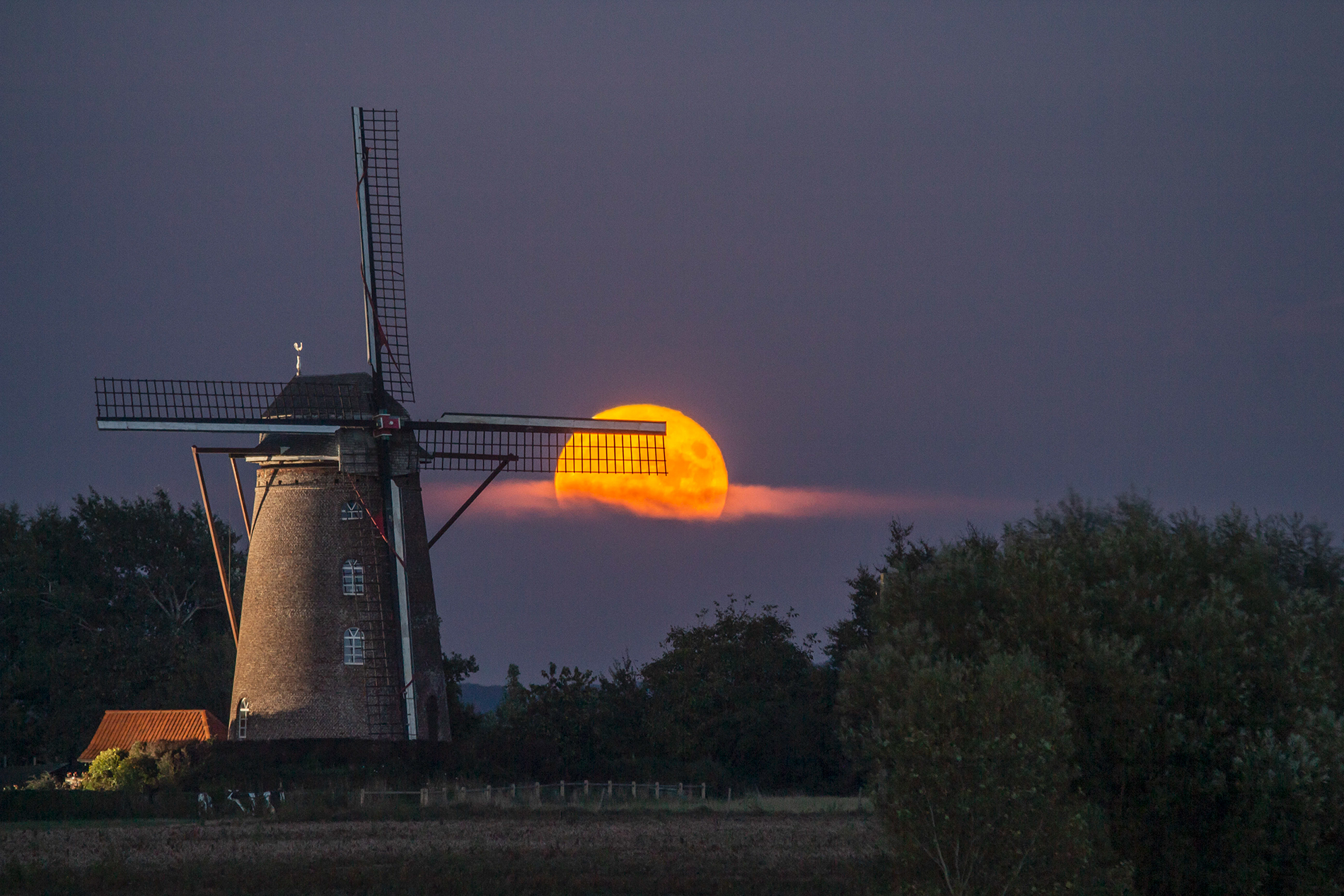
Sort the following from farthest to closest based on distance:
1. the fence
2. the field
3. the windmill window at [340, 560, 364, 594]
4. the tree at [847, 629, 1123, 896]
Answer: the windmill window at [340, 560, 364, 594]
the fence
the field
the tree at [847, 629, 1123, 896]

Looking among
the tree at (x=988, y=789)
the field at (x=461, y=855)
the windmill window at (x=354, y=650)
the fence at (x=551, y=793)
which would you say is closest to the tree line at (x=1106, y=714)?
the tree at (x=988, y=789)

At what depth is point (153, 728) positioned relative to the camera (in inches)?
1785

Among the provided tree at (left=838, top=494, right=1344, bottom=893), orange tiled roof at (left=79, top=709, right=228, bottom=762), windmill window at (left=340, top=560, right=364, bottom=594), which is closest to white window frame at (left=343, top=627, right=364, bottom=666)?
windmill window at (left=340, top=560, right=364, bottom=594)

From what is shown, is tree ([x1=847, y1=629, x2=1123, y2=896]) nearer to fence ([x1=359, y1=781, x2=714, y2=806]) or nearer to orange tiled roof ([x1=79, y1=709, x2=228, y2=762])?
fence ([x1=359, y1=781, x2=714, y2=806])

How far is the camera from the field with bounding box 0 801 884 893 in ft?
77.7

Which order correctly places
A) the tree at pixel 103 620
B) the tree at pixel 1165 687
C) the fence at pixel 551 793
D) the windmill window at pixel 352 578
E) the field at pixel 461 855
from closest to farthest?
1. the tree at pixel 1165 687
2. the field at pixel 461 855
3. the fence at pixel 551 793
4. the windmill window at pixel 352 578
5. the tree at pixel 103 620

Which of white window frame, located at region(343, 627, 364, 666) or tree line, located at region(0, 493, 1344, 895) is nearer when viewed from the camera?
tree line, located at region(0, 493, 1344, 895)

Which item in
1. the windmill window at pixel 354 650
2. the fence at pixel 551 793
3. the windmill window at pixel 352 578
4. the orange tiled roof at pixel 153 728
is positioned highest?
the windmill window at pixel 352 578

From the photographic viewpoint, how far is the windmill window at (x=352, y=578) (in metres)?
39.8

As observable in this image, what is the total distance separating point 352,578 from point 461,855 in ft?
49.1

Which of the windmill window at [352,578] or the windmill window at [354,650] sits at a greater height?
the windmill window at [352,578]

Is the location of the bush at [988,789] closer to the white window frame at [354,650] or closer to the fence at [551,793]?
the fence at [551,793]

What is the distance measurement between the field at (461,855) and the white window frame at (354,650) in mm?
5580

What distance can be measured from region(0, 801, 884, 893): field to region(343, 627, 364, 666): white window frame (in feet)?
18.3
